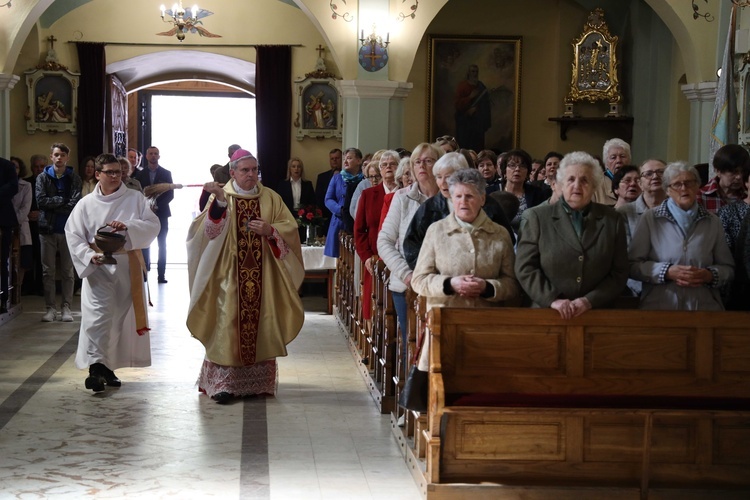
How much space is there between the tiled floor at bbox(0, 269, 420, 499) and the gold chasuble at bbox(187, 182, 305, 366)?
412 millimetres

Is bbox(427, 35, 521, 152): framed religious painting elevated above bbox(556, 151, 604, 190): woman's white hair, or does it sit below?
above

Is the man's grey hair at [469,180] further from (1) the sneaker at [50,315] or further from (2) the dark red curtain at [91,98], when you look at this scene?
(2) the dark red curtain at [91,98]

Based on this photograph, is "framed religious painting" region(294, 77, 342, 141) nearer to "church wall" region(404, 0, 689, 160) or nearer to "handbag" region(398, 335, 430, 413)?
"church wall" region(404, 0, 689, 160)

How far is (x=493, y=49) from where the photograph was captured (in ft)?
52.3

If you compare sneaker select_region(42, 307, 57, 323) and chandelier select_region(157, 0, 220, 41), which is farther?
chandelier select_region(157, 0, 220, 41)

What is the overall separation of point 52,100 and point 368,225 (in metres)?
8.67

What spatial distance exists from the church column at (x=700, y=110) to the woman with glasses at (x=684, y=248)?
22.2ft

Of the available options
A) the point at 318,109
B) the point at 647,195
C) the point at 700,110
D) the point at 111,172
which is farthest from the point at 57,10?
the point at 647,195

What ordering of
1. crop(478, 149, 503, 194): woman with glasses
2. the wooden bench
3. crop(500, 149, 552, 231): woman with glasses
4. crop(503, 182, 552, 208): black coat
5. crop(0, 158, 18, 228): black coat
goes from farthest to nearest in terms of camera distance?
1. crop(0, 158, 18, 228): black coat
2. crop(478, 149, 503, 194): woman with glasses
3. crop(503, 182, 552, 208): black coat
4. crop(500, 149, 552, 231): woman with glasses
5. the wooden bench

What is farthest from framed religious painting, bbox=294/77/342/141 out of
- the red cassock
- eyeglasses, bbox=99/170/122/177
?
eyeglasses, bbox=99/170/122/177

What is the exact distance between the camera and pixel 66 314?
37.5 feet

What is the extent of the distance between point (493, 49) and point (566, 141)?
5.63ft

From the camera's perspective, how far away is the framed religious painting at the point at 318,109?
1581 cm

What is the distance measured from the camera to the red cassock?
8203 mm
